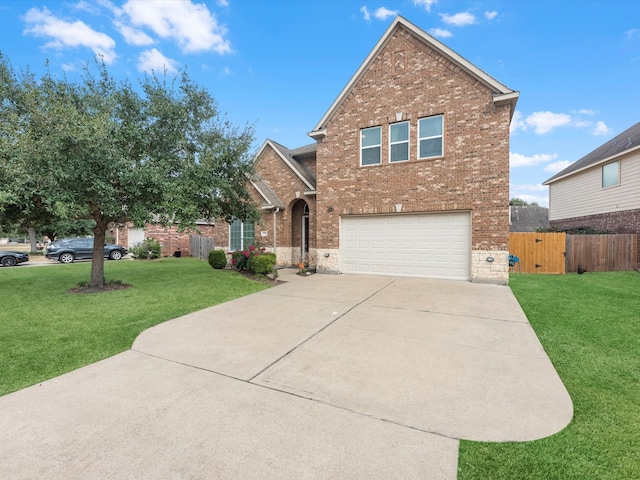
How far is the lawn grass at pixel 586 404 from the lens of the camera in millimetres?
2119

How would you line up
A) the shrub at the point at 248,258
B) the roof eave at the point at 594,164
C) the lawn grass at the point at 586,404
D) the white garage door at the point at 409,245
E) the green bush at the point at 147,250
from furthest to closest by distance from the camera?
the green bush at the point at 147,250 < the roof eave at the point at 594,164 < the shrub at the point at 248,258 < the white garage door at the point at 409,245 < the lawn grass at the point at 586,404

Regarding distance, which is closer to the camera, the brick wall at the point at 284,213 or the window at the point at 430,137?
the window at the point at 430,137

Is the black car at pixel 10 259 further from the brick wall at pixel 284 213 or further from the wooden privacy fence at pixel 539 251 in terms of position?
→ the wooden privacy fence at pixel 539 251

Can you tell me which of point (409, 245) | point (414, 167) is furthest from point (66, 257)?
point (414, 167)

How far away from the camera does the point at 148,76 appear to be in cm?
838

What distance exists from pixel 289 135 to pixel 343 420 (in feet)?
58.4

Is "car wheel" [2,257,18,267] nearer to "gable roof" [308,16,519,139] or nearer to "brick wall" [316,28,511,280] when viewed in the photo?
"brick wall" [316,28,511,280]

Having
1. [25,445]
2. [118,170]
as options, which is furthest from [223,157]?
[25,445]

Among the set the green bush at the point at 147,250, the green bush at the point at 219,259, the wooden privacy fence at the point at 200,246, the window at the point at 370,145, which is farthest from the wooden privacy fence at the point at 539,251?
the green bush at the point at 147,250

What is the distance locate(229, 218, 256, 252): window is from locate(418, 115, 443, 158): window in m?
8.99

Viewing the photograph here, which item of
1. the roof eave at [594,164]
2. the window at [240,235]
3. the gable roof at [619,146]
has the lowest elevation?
the window at [240,235]

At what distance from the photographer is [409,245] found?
428 inches

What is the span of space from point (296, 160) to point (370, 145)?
19.9 ft

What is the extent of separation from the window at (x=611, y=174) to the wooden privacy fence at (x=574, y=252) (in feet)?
11.7
